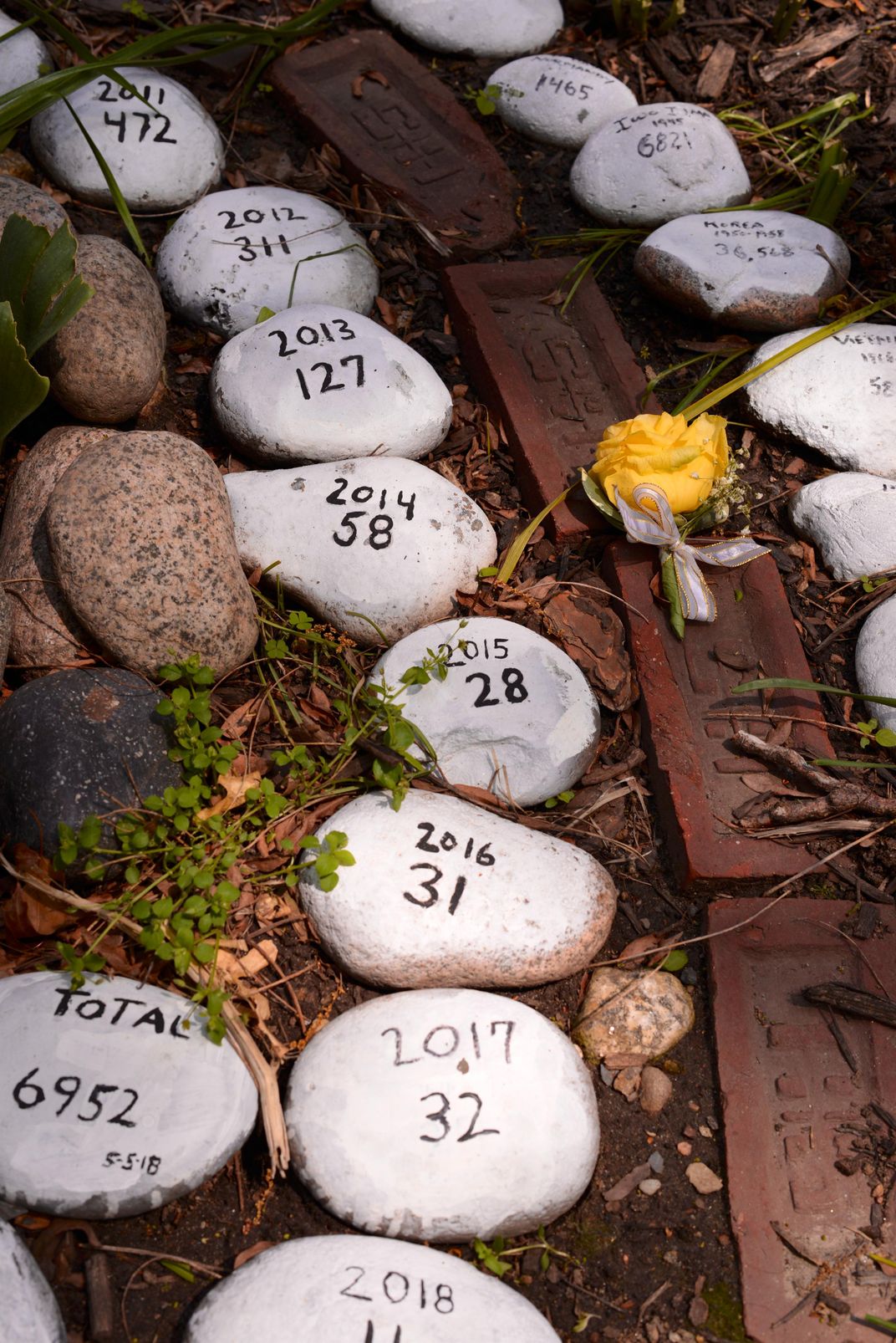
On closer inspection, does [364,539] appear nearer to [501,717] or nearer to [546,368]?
[501,717]

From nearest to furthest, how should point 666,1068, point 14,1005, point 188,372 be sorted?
point 14,1005
point 666,1068
point 188,372

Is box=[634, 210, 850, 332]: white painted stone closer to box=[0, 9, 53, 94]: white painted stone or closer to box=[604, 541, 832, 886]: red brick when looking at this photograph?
box=[604, 541, 832, 886]: red brick

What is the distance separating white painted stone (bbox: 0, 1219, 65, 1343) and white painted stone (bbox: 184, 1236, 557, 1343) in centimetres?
16

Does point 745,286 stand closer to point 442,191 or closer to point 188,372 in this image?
point 442,191

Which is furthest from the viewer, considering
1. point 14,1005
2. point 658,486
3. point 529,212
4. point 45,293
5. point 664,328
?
point 529,212

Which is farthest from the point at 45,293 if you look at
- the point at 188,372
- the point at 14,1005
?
the point at 14,1005

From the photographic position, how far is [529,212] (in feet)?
8.83

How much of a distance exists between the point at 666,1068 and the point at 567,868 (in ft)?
1.07

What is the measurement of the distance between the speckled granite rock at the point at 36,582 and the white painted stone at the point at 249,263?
0.53 meters

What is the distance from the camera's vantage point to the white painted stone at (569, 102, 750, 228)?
2.57m

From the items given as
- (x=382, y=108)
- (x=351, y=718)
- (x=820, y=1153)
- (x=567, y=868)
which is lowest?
(x=820, y=1153)

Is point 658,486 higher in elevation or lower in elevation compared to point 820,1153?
higher

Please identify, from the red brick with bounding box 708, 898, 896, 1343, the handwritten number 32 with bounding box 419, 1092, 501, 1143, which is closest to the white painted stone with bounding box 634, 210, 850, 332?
the red brick with bounding box 708, 898, 896, 1343

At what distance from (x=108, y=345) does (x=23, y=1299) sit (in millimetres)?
1519
